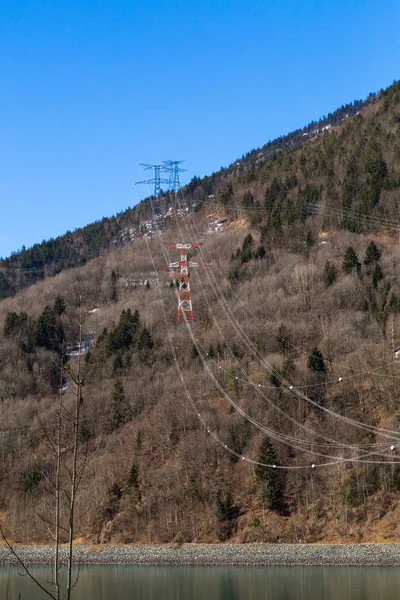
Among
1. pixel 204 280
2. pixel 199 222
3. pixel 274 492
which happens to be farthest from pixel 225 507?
pixel 199 222

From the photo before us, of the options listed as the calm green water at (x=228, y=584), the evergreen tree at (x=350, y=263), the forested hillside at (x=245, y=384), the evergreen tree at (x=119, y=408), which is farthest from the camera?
the evergreen tree at (x=350, y=263)

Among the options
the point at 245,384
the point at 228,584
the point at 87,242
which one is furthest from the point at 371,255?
the point at 87,242

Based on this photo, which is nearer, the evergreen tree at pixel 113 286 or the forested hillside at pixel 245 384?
the forested hillside at pixel 245 384

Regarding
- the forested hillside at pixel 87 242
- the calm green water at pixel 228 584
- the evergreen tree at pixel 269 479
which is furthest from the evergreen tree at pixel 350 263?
the forested hillside at pixel 87 242

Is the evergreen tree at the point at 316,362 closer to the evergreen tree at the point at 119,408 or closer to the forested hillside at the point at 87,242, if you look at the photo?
the evergreen tree at the point at 119,408

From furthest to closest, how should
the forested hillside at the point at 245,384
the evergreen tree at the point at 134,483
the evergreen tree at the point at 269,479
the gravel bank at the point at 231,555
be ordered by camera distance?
the evergreen tree at the point at 134,483 → the forested hillside at the point at 245,384 → the evergreen tree at the point at 269,479 → the gravel bank at the point at 231,555

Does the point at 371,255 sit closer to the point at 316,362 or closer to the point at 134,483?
A: the point at 316,362

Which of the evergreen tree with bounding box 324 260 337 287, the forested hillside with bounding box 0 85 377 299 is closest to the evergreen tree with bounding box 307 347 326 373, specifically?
the evergreen tree with bounding box 324 260 337 287
